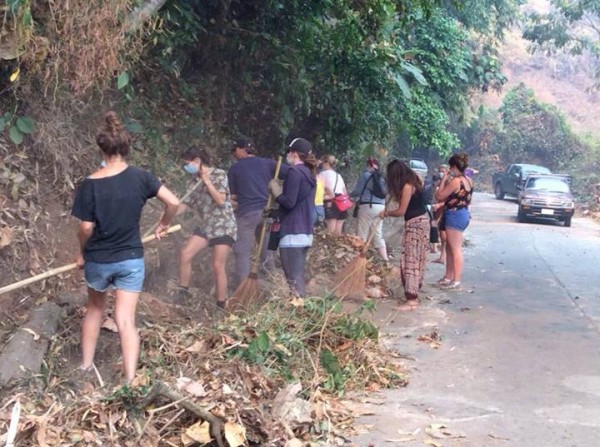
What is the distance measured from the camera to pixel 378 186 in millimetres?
11273

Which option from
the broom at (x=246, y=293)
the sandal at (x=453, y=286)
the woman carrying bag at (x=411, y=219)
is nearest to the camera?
the broom at (x=246, y=293)

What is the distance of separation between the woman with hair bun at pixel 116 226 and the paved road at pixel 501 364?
1726mm

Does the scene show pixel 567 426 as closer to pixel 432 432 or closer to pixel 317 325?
pixel 432 432

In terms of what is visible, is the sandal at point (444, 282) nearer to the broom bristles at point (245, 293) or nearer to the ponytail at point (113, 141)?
the broom bristles at point (245, 293)

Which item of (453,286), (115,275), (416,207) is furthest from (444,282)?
(115,275)

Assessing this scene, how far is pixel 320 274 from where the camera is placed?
10164 millimetres

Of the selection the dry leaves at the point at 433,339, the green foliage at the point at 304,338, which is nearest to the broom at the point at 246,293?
the green foliage at the point at 304,338

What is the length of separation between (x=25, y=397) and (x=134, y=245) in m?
1.18

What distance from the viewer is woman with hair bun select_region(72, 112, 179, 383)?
5027mm

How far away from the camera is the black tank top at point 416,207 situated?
8.77 metres

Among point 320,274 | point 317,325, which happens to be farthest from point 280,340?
point 320,274

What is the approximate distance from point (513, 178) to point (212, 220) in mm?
28567

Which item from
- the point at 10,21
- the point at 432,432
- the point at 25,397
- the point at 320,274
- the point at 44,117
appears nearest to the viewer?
the point at 25,397

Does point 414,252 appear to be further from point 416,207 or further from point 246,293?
point 246,293
